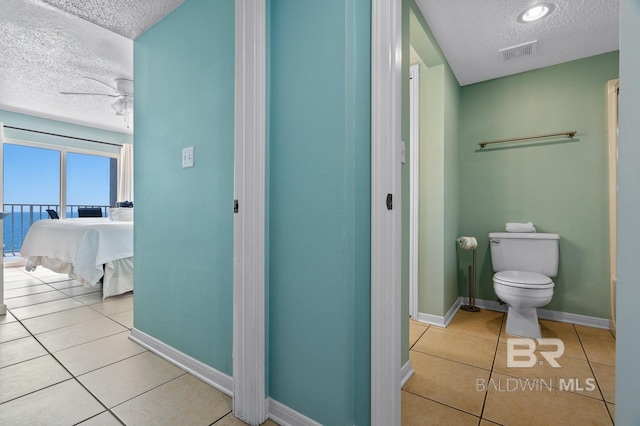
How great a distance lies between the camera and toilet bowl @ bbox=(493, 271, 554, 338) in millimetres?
2080

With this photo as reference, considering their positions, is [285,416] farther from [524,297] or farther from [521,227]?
[521,227]

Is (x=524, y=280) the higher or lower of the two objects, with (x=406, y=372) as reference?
higher

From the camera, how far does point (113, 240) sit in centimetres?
312

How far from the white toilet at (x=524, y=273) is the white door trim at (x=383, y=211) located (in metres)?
1.49

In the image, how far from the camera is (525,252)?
99.1 inches

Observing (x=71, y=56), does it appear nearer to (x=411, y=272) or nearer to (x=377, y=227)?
(x=377, y=227)

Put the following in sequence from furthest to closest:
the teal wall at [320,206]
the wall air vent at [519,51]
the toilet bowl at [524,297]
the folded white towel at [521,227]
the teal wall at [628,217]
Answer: the folded white towel at [521,227] < the wall air vent at [519,51] < the toilet bowl at [524,297] < the teal wall at [320,206] < the teal wall at [628,217]

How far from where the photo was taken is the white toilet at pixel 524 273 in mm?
2098

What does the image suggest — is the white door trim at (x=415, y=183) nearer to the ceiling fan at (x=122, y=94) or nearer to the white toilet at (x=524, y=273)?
the white toilet at (x=524, y=273)

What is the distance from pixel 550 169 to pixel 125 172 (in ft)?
22.3

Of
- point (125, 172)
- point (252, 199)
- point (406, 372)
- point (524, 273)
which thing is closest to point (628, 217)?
point (252, 199)

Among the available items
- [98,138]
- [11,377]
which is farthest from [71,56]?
[98,138]

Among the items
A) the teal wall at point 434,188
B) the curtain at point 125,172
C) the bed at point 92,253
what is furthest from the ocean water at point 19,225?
the teal wall at point 434,188

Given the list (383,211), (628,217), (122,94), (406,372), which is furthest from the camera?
(122,94)
